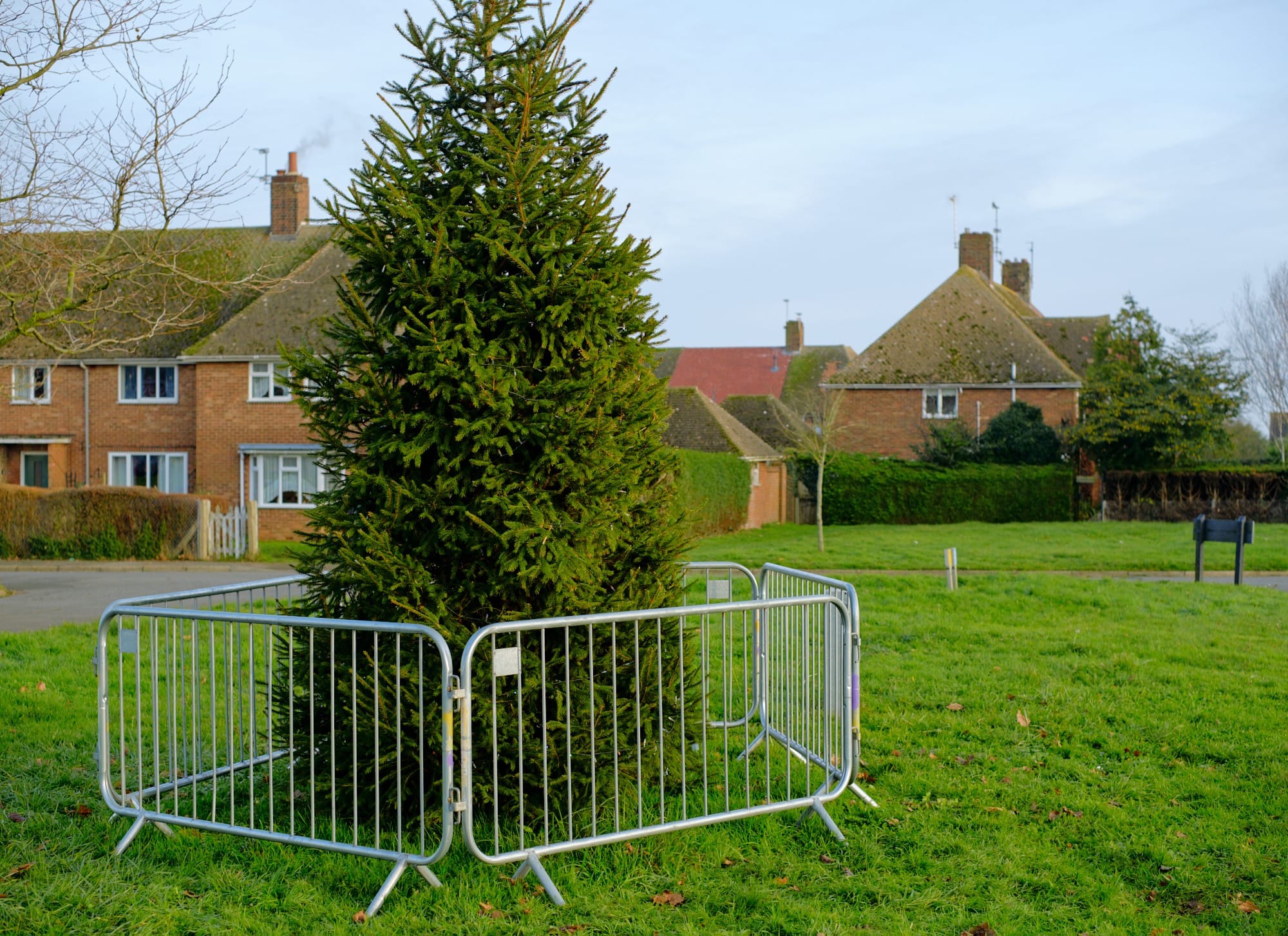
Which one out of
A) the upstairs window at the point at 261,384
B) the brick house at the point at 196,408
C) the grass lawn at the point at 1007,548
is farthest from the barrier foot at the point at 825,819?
the upstairs window at the point at 261,384

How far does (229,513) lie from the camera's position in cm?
2488

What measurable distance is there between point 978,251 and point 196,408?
113 feet

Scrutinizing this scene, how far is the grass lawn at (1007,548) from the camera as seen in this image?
21250 mm

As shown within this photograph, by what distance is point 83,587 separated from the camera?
60.5ft

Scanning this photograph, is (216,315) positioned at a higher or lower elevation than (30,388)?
higher

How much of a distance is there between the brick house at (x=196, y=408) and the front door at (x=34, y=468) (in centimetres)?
4

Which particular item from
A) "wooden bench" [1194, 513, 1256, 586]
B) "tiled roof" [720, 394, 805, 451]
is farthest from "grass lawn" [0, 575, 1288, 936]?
"tiled roof" [720, 394, 805, 451]

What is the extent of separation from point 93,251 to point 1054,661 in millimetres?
14205

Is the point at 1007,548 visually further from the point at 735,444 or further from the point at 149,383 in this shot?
the point at 149,383

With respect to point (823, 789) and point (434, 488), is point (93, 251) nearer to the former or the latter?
point (434, 488)

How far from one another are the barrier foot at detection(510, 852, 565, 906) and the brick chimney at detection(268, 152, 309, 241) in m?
34.9

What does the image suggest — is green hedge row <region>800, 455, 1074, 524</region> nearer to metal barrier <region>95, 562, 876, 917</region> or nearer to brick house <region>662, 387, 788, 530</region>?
brick house <region>662, 387, 788, 530</region>

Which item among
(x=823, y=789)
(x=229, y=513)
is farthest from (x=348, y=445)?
(x=229, y=513)

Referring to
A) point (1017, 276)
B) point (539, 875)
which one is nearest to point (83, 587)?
point (539, 875)
